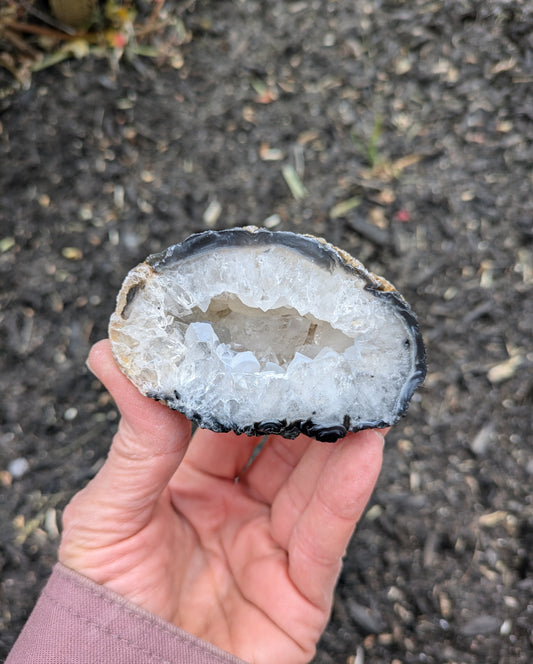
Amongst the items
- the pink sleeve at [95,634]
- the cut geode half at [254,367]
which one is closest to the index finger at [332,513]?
the cut geode half at [254,367]

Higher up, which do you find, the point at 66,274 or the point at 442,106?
the point at 442,106

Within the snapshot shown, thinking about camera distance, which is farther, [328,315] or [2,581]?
[2,581]

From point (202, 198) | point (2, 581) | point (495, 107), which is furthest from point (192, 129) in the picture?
point (2, 581)

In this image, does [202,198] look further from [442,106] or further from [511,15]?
[511,15]

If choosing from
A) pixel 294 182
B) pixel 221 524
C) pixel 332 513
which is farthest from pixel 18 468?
pixel 294 182

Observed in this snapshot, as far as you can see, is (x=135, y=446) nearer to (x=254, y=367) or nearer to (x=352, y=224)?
(x=254, y=367)

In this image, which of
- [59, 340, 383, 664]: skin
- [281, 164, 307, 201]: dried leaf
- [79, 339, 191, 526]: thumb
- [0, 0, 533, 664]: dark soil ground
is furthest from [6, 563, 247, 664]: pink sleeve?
[281, 164, 307, 201]: dried leaf
